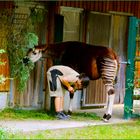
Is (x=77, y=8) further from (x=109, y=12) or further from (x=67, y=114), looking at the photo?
(x=67, y=114)

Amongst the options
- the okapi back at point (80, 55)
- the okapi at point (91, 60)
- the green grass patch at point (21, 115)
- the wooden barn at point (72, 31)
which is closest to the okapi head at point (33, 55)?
the okapi at point (91, 60)

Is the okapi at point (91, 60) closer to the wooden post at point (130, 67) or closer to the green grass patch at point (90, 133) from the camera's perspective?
the wooden post at point (130, 67)

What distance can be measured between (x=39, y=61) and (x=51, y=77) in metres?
1.12

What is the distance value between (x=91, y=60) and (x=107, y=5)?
2437 millimetres

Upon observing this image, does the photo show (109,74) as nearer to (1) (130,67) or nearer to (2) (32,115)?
(1) (130,67)

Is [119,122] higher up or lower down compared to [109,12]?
lower down

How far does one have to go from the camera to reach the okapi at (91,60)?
11.3 metres

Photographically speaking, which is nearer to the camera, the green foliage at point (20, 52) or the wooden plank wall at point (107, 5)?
the green foliage at point (20, 52)

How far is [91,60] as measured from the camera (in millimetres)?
11445

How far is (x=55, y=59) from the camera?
1176 centimetres

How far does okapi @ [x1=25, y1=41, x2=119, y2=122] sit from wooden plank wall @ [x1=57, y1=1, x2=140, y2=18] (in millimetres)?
1288

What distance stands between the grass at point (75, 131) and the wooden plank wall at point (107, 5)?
2627mm

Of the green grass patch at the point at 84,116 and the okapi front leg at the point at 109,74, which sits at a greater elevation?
the okapi front leg at the point at 109,74

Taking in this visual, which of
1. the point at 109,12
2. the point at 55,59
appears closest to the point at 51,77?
the point at 55,59
